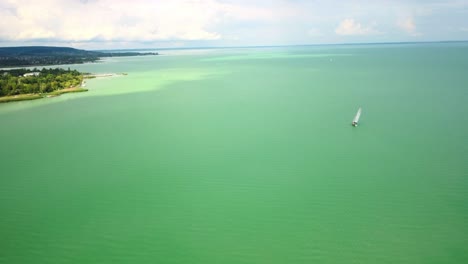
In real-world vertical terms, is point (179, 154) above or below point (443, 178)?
below

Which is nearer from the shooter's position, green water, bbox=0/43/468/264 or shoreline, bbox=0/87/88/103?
green water, bbox=0/43/468/264

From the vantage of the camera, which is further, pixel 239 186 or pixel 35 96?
pixel 35 96

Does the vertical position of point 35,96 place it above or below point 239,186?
below

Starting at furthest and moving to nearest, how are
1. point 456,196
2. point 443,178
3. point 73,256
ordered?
point 443,178
point 456,196
point 73,256

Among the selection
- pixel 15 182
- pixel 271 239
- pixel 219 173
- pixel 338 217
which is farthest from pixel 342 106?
pixel 15 182

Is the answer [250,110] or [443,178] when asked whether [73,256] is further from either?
[250,110]

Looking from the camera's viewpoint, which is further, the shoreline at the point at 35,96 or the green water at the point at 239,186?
the shoreline at the point at 35,96

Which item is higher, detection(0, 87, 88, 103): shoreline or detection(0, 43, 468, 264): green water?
detection(0, 43, 468, 264): green water

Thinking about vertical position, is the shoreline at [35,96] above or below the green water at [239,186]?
below
